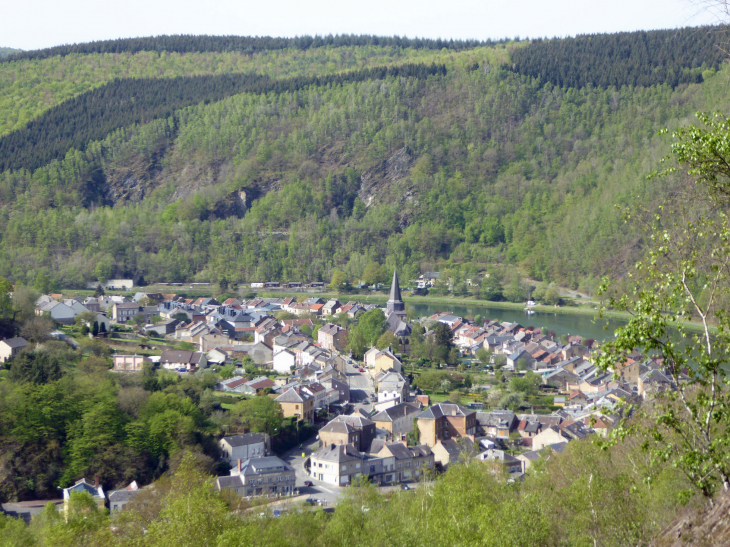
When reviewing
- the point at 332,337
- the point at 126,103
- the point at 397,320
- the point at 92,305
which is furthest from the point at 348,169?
the point at 332,337

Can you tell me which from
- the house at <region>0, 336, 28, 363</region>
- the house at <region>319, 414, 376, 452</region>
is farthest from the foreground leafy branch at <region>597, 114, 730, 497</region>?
the house at <region>0, 336, 28, 363</region>

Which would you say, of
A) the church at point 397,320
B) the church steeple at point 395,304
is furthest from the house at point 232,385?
the church steeple at point 395,304

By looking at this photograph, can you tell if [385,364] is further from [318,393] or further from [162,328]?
[162,328]

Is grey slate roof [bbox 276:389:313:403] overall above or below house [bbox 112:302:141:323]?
above

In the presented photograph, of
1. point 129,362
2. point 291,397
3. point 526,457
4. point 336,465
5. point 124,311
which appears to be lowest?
point 124,311

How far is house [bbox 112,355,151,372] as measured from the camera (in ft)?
74.4

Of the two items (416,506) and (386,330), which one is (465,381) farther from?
(416,506)

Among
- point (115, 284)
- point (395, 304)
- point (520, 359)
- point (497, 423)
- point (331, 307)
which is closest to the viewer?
point (497, 423)

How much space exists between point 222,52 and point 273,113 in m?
31.3

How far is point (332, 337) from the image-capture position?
30547mm

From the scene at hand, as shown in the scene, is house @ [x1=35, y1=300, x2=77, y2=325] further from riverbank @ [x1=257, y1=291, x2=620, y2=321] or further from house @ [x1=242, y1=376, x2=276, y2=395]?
riverbank @ [x1=257, y1=291, x2=620, y2=321]

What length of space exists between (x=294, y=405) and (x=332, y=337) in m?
11.3

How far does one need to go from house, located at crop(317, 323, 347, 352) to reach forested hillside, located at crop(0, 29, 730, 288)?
20.4 meters

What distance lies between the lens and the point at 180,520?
24.0ft
